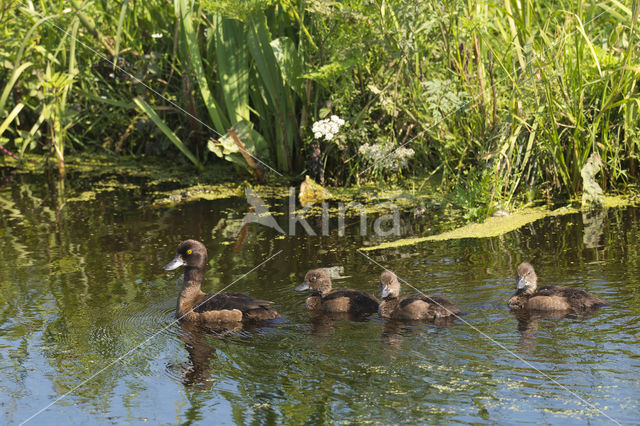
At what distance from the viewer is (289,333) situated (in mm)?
5586

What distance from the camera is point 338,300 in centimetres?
595

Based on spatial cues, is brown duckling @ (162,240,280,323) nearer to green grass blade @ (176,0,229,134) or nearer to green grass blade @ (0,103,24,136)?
green grass blade @ (176,0,229,134)

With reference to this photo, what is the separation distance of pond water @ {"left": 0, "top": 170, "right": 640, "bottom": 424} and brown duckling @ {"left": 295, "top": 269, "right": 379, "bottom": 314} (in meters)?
0.12

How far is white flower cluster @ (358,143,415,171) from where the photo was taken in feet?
27.5

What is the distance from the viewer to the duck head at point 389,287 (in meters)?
5.92

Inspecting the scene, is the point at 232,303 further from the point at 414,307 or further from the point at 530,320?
the point at 530,320

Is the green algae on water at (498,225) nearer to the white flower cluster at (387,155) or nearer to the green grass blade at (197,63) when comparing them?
the white flower cluster at (387,155)

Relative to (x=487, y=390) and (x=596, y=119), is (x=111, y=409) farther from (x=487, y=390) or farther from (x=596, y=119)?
(x=596, y=119)

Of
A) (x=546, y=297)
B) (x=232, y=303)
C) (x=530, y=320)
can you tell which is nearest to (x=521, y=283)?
(x=546, y=297)

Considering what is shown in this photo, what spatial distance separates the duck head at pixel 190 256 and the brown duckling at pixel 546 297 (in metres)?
2.16

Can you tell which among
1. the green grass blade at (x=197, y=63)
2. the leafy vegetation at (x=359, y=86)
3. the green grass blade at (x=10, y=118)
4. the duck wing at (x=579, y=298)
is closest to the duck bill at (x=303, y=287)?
the duck wing at (x=579, y=298)

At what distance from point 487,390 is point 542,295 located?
1.36 m

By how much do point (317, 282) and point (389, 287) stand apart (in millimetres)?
547

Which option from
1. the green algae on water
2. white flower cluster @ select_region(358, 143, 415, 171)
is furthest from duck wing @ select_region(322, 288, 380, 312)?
white flower cluster @ select_region(358, 143, 415, 171)
